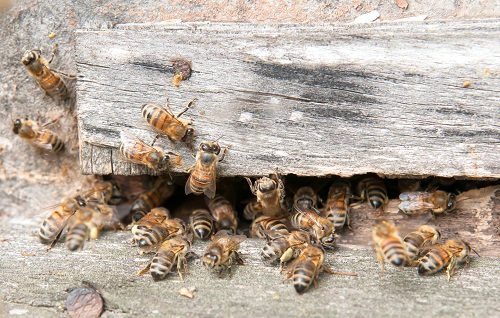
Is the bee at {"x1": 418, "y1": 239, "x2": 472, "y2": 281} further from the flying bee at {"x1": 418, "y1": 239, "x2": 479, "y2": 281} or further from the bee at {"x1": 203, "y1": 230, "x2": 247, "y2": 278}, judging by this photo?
the bee at {"x1": 203, "y1": 230, "x2": 247, "y2": 278}

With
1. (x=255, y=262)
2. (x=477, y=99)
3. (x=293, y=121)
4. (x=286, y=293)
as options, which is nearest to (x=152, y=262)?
(x=255, y=262)

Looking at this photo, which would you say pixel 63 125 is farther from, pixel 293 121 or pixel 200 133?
pixel 293 121

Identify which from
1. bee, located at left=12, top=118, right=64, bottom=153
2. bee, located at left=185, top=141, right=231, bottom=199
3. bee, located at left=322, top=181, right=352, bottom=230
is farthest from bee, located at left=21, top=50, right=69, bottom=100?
bee, located at left=322, top=181, right=352, bottom=230

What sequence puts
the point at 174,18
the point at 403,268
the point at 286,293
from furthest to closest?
the point at 174,18 → the point at 403,268 → the point at 286,293

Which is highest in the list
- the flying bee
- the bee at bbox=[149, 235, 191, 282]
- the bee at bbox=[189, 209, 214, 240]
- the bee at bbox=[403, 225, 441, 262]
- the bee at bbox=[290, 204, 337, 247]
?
the flying bee

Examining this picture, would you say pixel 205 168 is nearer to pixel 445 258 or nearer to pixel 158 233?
pixel 158 233

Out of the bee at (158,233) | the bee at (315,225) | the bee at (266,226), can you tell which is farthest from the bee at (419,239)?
the bee at (158,233)

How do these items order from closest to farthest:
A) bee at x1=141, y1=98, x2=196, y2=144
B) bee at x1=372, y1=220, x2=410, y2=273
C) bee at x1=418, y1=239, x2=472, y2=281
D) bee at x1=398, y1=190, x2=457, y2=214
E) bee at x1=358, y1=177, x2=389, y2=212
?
bee at x1=372, y1=220, x2=410, y2=273
bee at x1=418, y1=239, x2=472, y2=281
bee at x1=141, y1=98, x2=196, y2=144
bee at x1=398, y1=190, x2=457, y2=214
bee at x1=358, y1=177, x2=389, y2=212
